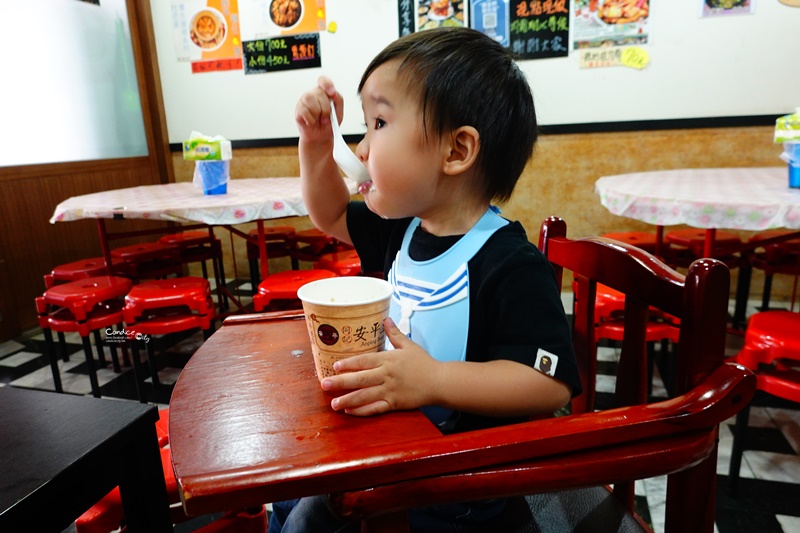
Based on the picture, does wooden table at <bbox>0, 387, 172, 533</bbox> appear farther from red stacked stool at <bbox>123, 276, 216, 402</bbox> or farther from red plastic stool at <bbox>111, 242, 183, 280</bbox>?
red plastic stool at <bbox>111, 242, 183, 280</bbox>

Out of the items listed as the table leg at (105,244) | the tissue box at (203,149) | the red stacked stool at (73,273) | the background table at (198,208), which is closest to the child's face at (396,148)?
the background table at (198,208)

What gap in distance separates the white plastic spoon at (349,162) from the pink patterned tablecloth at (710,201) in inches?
49.2

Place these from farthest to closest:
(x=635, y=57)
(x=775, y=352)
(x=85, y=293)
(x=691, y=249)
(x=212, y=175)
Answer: (x=635, y=57), (x=691, y=249), (x=212, y=175), (x=85, y=293), (x=775, y=352)

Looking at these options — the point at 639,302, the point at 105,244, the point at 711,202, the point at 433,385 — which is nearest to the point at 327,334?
the point at 433,385

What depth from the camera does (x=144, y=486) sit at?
55 centimetres

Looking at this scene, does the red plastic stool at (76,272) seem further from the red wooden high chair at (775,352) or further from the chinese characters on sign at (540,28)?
the chinese characters on sign at (540,28)

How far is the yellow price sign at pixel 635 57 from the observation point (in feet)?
10.7

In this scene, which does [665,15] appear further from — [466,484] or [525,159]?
[466,484]

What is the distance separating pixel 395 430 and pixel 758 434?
1.92m

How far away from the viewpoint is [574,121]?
3.45 metres

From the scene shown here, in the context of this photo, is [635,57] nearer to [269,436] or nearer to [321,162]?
[321,162]

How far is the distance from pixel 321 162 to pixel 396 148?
24 centimetres

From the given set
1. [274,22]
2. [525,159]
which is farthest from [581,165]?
[525,159]

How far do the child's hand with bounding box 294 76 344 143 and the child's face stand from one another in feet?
0.24
